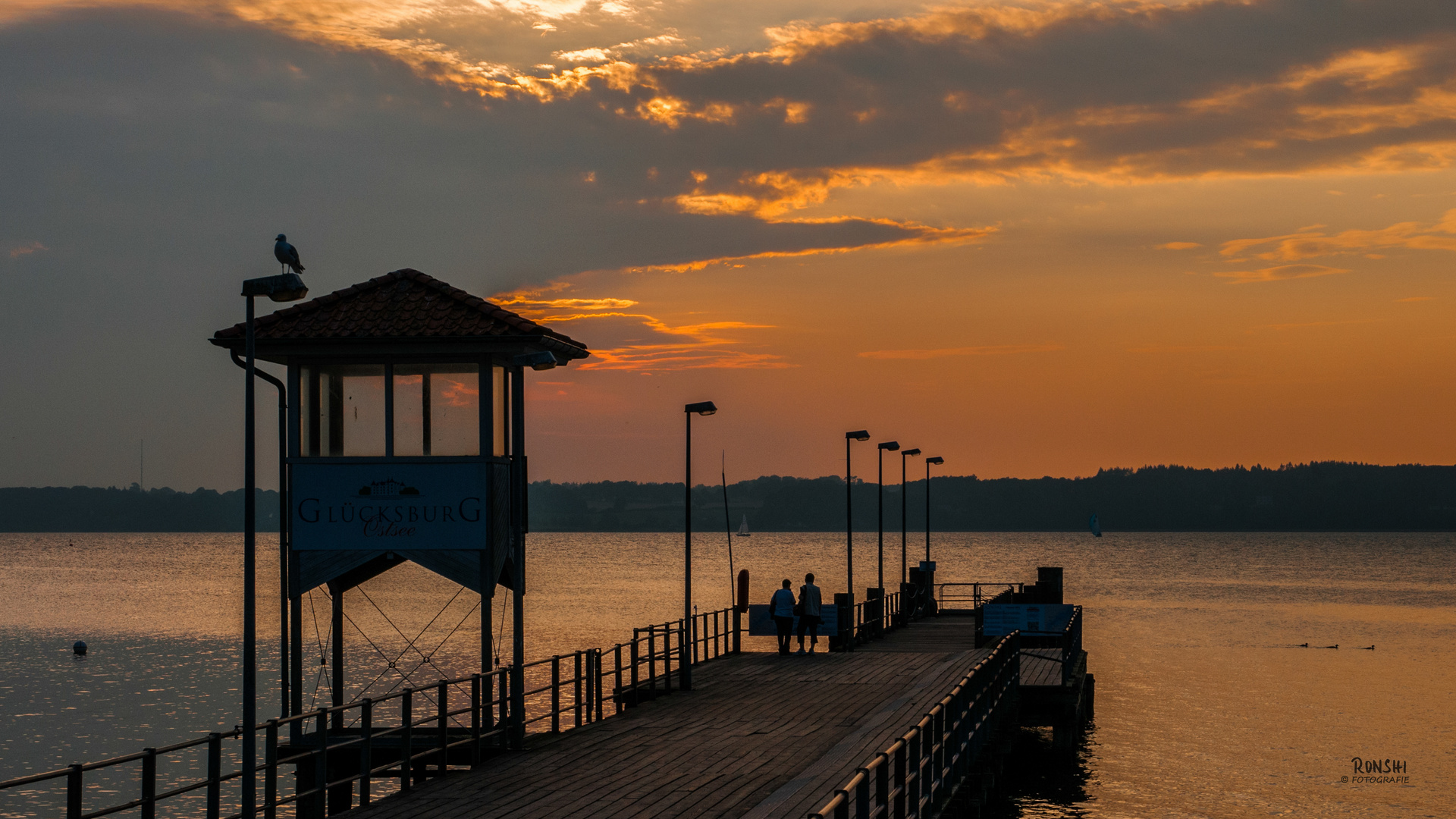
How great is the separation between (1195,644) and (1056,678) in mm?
53479

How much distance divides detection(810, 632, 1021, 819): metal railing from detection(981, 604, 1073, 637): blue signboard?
984 cm

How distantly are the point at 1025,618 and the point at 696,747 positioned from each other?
2025 centimetres

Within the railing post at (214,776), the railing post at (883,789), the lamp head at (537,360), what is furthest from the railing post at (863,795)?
the lamp head at (537,360)

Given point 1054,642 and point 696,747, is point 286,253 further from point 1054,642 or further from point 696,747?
point 1054,642

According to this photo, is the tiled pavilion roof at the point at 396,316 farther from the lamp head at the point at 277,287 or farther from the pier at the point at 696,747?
the lamp head at the point at 277,287

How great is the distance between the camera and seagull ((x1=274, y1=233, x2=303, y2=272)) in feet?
48.6

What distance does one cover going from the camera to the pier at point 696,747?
14.1 metres

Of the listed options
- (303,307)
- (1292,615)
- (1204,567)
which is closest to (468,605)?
(1292,615)

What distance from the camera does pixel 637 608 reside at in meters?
115

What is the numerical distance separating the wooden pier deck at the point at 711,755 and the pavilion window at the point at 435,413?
13.9 ft

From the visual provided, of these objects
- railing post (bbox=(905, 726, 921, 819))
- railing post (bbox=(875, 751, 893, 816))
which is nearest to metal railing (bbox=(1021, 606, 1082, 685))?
railing post (bbox=(905, 726, 921, 819))

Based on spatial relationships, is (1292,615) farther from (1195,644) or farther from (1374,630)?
(1195,644)

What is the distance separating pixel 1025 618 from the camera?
3691 cm

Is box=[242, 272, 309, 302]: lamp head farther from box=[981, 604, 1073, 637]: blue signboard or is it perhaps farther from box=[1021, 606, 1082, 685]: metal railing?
box=[981, 604, 1073, 637]: blue signboard
